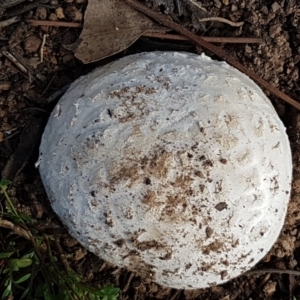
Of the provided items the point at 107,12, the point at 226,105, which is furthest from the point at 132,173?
the point at 107,12

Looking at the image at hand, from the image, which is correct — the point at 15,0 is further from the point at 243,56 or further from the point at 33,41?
the point at 243,56

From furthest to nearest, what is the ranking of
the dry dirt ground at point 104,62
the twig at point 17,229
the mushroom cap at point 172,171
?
1. the dry dirt ground at point 104,62
2. the twig at point 17,229
3. the mushroom cap at point 172,171

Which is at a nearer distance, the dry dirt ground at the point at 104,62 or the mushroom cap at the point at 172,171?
the mushroom cap at the point at 172,171

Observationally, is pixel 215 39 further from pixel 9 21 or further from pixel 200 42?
pixel 9 21

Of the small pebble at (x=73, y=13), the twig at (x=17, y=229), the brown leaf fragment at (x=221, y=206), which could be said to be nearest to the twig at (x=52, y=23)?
the small pebble at (x=73, y=13)

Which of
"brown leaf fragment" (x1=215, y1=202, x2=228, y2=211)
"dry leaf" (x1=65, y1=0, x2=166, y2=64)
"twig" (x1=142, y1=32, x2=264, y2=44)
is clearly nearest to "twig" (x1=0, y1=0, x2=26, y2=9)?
"dry leaf" (x1=65, y1=0, x2=166, y2=64)

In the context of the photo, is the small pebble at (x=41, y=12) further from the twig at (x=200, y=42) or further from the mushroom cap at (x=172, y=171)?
the mushroom cap at (x=172, y=171)
